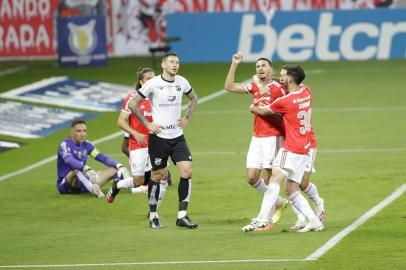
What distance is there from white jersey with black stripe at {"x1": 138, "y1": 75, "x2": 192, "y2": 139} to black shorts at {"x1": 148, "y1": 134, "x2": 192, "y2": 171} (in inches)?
2.8

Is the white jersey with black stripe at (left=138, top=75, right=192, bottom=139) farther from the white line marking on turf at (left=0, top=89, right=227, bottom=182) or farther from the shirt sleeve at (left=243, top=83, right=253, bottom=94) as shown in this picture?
the white line marking on turf at (left=0, top=89, right=227, bottom=182)

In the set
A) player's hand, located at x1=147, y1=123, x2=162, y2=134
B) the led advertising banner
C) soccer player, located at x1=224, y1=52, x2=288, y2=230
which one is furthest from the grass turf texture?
the led advertising banner

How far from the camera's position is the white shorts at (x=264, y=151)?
60.0 feet

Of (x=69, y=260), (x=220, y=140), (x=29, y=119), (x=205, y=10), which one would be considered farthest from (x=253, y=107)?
(x=205, y=10)

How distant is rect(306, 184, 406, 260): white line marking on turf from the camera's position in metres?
15.9

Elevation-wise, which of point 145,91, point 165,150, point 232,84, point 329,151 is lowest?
point 329,151

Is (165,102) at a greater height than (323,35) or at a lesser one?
greater

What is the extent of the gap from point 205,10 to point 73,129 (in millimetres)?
22796

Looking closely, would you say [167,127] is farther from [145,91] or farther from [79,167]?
[79,167]

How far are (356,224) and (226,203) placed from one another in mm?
3076

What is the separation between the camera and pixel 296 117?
17.1 meters

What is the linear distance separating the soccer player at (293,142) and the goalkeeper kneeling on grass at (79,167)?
16.9ft

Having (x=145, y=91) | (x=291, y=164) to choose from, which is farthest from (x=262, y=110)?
(x=145, y=91)

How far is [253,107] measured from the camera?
1767 cm
